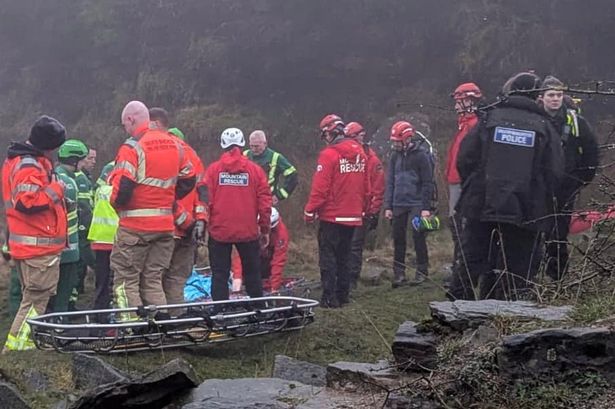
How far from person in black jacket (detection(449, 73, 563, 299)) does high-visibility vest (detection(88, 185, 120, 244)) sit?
3.60 meters

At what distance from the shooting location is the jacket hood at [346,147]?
8977 millimetres

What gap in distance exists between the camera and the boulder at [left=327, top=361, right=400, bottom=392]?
3.77 metres

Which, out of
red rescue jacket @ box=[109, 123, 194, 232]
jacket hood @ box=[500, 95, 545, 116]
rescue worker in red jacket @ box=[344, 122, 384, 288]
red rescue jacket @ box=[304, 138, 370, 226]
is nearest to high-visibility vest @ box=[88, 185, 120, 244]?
red rescue jacket @ box=[109, 123, 194, 232]

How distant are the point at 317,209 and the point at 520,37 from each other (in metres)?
14.1

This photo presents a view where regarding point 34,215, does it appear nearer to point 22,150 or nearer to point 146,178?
point 22,150

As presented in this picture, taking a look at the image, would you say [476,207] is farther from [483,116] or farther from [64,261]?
[64,261]

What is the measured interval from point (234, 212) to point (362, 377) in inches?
177

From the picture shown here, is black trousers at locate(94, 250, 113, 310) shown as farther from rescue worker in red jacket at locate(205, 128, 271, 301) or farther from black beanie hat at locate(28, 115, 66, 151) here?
black beanie hat at locate(28, 115, 66, 151)

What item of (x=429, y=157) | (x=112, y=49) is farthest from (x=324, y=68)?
(x=429, y=157)

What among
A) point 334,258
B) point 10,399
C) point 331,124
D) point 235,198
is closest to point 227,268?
point 235,198

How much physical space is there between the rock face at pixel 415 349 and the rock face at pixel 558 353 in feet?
1.50

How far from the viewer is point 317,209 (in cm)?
900

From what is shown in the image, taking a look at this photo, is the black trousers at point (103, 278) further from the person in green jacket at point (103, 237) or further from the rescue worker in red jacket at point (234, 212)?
the rescue worker in red jacket at point (234, 212)

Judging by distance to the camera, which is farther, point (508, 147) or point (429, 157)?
point (429, 157)
